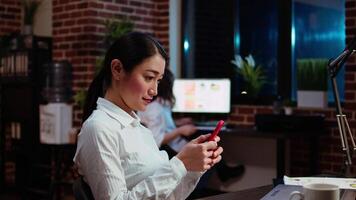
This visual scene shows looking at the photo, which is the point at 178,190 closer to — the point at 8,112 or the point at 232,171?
the point at 232,171

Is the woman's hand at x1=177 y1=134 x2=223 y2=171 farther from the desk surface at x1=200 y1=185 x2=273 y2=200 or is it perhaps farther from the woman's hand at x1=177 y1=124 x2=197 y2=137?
the woman's hand at x1=177 y1=124 x2=197 y2=137

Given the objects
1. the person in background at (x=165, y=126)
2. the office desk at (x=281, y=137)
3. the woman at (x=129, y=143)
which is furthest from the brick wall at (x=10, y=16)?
the woman at (x=129, y=143)

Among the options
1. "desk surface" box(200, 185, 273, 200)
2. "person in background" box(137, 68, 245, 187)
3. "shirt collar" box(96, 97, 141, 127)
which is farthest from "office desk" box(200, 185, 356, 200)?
"person in background" box(137, 68, 245, 187)

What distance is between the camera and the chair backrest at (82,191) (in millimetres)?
1484

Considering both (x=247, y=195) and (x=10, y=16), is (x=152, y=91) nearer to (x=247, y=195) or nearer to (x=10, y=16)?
(x=247, y=195)

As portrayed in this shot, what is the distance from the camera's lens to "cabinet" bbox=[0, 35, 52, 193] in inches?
194

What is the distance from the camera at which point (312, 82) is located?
4.04m

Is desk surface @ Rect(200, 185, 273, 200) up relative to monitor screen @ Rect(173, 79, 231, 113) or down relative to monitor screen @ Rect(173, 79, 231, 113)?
down

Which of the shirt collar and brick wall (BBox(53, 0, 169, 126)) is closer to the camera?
the shirt collar

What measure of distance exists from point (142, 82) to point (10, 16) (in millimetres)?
4509

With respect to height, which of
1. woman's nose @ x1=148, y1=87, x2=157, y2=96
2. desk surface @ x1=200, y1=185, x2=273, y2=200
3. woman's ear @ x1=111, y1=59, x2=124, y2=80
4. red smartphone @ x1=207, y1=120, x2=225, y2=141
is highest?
woman's ear @ x1=111, y1=59, x2=124, y2=80

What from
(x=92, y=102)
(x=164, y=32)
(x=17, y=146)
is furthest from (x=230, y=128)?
(x=92, y=102)

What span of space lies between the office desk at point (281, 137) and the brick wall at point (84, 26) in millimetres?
1365

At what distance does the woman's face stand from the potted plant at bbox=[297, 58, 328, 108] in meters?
2.56
